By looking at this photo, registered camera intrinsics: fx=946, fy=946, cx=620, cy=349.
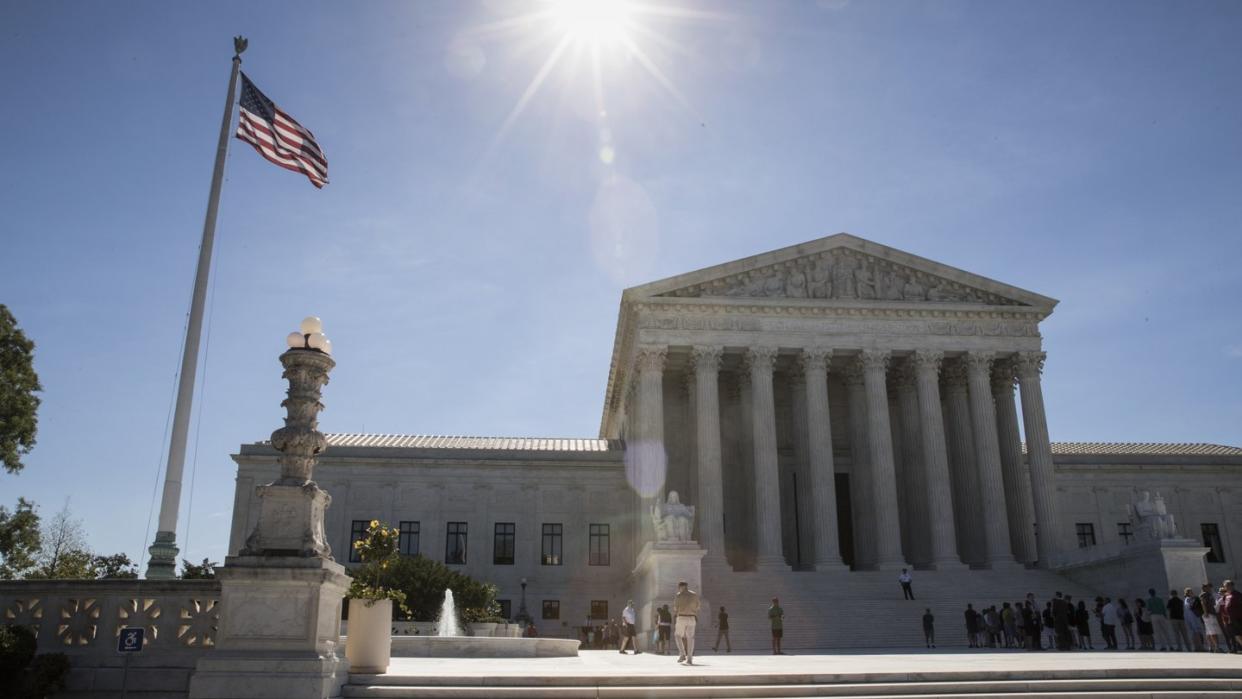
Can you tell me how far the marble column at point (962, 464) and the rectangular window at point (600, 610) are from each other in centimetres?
1940

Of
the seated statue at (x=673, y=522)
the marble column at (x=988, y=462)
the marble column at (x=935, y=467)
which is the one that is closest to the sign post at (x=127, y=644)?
the seated statue at (x=673, y=522)

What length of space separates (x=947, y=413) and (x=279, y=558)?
46.8m

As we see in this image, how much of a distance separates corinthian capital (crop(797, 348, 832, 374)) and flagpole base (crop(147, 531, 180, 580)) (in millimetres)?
35725

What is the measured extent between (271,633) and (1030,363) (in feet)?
150

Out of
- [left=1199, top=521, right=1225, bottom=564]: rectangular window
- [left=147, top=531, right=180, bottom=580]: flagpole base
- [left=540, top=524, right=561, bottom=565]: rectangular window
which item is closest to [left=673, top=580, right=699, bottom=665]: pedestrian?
[left=147, top=531, right=180, bottom=580]: flagpole base

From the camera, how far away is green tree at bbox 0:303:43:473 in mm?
36625

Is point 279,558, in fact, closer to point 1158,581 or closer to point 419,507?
point 1158,581

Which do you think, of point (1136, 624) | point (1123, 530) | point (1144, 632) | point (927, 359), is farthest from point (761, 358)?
point (1123, 530)

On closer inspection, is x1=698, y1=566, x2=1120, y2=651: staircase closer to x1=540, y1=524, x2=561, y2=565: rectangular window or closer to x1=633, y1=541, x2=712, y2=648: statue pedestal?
x1=633, y1=541, x2=712, y2=648: statue pedestal

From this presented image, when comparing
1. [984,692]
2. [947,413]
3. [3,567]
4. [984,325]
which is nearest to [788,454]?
[947,413]

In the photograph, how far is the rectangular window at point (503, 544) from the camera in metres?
54.3

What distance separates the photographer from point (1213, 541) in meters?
59.4

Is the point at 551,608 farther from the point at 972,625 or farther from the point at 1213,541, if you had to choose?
the point at 1213,541

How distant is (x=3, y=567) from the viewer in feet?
162
